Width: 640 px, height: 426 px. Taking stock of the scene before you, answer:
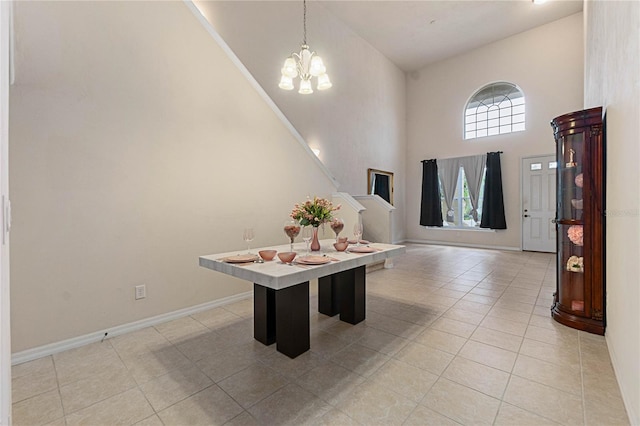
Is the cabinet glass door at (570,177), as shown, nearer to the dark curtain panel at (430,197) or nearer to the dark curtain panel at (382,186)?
the dark curtain panel at (382,186)

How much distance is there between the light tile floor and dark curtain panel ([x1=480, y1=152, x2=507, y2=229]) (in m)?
4.54

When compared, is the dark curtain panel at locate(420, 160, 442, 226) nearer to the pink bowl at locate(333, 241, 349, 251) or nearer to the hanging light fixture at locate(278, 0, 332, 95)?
the hanging light fixture at locate(278, 0, 332, 95)

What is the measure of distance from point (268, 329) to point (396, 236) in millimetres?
6395

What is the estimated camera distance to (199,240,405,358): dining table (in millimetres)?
1832

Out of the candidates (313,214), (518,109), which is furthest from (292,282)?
(518,109)

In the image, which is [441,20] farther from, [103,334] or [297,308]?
[103,334]

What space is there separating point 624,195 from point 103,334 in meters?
3.75

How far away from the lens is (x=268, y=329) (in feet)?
7.72

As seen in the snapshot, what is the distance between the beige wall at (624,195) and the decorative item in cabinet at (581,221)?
17 centimetres

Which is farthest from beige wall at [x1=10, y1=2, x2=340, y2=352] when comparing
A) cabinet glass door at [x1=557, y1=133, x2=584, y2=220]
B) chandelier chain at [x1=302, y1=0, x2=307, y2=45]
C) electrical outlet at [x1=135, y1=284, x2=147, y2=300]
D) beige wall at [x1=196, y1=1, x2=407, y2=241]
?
cabinet glass door at [x1=557, y1=133, x2=584, y2=220]

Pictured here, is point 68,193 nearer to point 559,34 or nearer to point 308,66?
point 308,66

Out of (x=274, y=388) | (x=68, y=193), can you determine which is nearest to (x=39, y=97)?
(x=68, y=193)

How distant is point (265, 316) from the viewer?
2.35 m

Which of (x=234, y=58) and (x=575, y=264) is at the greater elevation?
(x=234, y=58)
